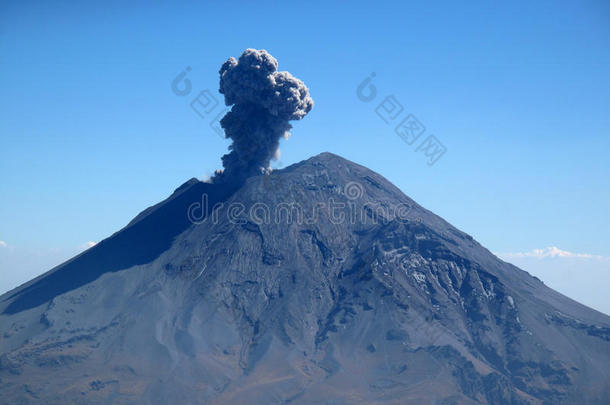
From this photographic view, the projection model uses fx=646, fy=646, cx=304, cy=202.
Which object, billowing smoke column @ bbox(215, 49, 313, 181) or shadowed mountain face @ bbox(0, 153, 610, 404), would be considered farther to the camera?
billowing smoke column @ bbox(215, 49, 313, 181)

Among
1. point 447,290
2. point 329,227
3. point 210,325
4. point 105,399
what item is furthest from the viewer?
point 329,227

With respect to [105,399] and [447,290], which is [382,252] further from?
[105,399]

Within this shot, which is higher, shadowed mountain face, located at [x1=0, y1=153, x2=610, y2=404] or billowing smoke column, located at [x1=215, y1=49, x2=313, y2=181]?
billowing smoke column, located at [x1=215, y1=49, x2=313, y2=181]

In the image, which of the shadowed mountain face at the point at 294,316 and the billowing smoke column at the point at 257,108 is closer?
the shadowed mountain face at the point at 294,316

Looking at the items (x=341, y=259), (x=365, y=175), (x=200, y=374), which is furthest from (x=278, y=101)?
(x=200, y=374)

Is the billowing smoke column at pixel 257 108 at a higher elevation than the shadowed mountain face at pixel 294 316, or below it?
higher
